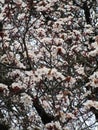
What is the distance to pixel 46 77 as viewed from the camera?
7.01m

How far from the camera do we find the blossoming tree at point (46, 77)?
21.6 feet

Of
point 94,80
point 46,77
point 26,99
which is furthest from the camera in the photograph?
point 46,77

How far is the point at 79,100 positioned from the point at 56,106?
57 cm

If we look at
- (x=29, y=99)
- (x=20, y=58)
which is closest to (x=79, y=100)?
(x=29, y=99)

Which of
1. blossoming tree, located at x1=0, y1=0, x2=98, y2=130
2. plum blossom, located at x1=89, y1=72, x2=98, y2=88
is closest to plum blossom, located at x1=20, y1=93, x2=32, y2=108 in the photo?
blossoming tree, located at x1=0, y1=0, x2=98, y2=130

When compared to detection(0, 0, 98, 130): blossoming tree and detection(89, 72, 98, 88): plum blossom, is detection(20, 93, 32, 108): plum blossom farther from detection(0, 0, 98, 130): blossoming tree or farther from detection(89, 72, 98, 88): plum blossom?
detection(89, 72, 98, 88): plum blossom

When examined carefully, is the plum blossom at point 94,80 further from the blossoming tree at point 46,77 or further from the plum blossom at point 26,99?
the plum blossom at point 26,99

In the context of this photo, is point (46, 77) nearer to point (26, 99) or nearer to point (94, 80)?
point (26, 99)

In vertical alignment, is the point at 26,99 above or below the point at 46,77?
below

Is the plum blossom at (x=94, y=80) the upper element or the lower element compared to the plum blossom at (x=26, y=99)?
lower

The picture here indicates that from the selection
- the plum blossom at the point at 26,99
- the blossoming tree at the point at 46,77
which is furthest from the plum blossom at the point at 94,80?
the plum blossom at the point at 26,99

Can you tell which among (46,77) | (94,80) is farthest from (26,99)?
(94,80)

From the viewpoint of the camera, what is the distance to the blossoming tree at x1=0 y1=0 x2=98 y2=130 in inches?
259

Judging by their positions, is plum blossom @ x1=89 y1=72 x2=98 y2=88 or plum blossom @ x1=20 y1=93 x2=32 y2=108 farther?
plum blossom @ x1=20 y1=93 x2=32 y2=108
